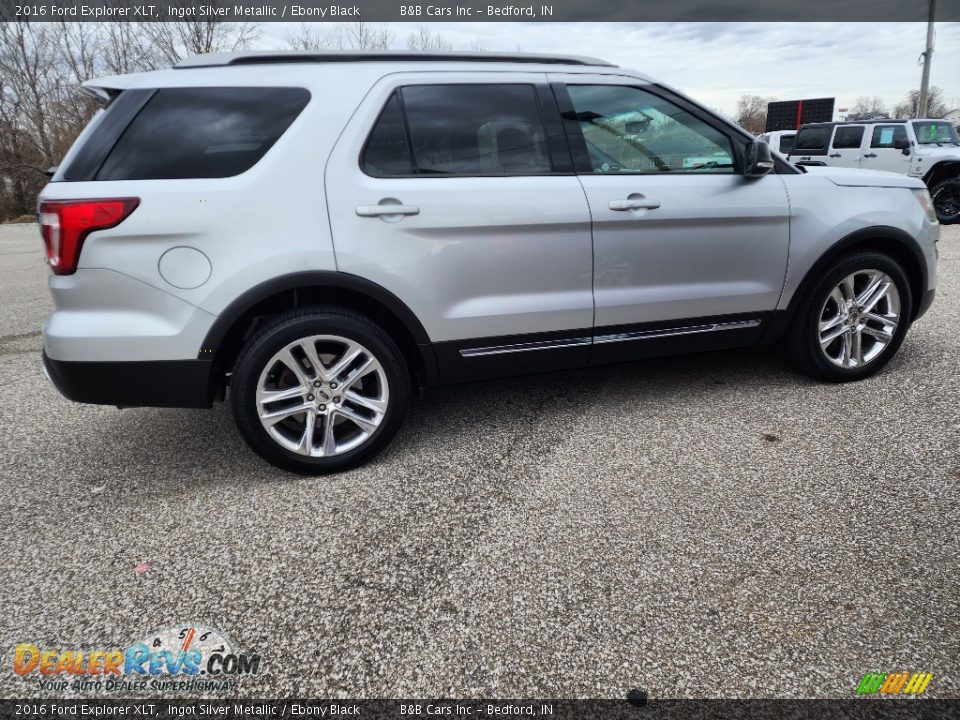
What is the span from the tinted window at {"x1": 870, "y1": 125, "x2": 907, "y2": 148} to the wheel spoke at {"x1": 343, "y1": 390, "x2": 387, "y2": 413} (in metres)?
14.5

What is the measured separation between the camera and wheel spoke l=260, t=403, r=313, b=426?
2973 millimetres

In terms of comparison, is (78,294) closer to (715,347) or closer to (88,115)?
(715,347)

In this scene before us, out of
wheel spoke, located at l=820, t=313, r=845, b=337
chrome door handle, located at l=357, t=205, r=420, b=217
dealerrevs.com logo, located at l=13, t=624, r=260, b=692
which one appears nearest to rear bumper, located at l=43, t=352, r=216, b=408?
chrome door handle, located at l=357, t=205, r=420, b=217

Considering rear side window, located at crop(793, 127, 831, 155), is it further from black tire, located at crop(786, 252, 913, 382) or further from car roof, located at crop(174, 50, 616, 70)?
car roof, located at crop(174, 50, 616, 70)

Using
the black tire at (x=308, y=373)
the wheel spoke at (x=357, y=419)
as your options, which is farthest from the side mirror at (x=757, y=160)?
the wheel spoke at (x=357, y=419)

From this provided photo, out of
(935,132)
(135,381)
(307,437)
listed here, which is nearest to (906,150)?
(935,132)

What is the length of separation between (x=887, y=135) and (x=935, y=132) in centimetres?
86

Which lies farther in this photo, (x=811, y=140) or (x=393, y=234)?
(x=811, y=140)

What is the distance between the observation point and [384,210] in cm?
295

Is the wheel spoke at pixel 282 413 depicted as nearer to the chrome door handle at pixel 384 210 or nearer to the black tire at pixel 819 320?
the chrome door handle at pixel 384 210

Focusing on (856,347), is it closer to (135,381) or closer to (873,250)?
(873,250)

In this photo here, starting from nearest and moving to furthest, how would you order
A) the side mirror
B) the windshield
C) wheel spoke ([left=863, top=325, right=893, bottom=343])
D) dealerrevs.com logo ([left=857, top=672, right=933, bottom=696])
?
dealerrevs.com logo ([left=857, top=672, right=933, bottom=696]) → the side mirror → wheel spoke ([left=863, top=325, right=893, bottom=343]) → the windshield

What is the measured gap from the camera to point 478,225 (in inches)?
122

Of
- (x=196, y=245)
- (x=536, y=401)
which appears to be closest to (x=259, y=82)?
(x=196, y=245)
